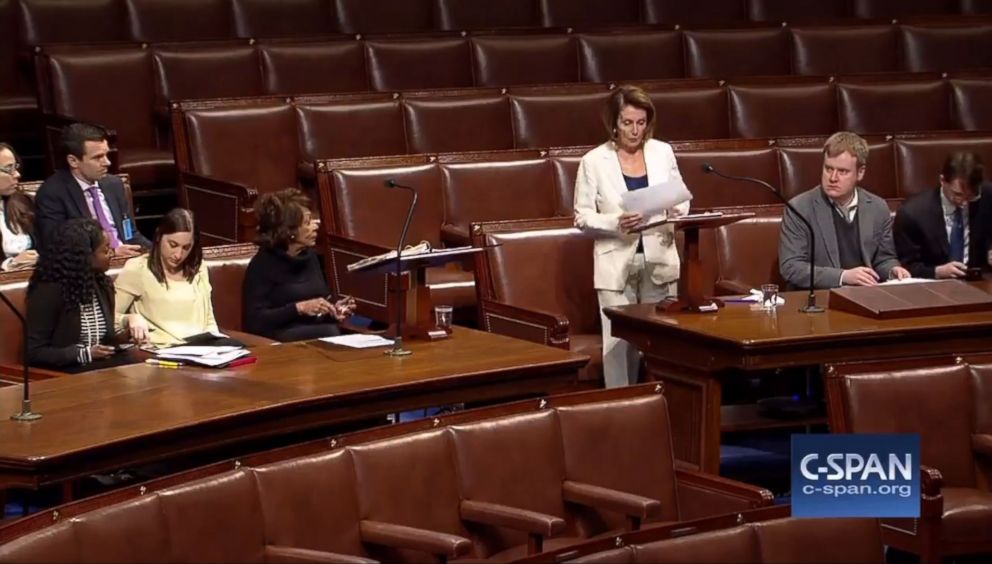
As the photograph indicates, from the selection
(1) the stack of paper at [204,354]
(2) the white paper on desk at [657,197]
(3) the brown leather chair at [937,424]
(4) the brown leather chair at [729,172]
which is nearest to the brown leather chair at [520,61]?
(4) the brown leather chair at [729,172]

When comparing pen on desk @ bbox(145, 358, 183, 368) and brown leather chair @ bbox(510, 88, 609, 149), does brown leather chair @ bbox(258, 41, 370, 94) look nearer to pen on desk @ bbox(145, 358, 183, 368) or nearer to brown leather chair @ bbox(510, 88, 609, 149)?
brown leather chair @ bbox(510, 88, 609, 149)

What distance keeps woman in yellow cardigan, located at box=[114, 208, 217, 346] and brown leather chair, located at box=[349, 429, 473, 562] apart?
4.23 feet

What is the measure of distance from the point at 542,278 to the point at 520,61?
70.7 inches

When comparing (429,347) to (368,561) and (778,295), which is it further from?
(368,561)

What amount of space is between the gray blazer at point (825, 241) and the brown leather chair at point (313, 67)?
1.94 meters

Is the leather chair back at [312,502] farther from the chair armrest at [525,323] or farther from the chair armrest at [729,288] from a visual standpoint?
the chair armrest at [729,288]

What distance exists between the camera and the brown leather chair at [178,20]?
6066 mm

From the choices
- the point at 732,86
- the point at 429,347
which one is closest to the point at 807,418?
the point at 429,347

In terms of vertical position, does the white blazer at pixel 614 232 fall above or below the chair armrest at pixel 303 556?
above

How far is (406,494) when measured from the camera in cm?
276

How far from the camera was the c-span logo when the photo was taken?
7.11 ft

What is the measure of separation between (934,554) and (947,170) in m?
1.64

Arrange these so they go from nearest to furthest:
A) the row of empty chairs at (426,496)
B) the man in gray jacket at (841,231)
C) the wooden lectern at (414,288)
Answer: the row of empty chairs at (426,496), the wooden lectern at (414,288), the man in gray jacket at (841,231)

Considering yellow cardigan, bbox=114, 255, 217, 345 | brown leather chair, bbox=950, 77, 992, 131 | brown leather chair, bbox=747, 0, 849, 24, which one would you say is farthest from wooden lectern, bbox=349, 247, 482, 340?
brown leather chair, bbox=747, 0, 849, 24
